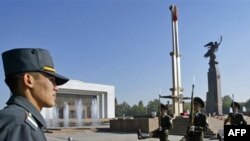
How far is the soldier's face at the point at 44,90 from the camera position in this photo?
5.43 ft

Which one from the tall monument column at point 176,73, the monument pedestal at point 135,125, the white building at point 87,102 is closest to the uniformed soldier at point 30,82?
the monument pedestal at point 135,125

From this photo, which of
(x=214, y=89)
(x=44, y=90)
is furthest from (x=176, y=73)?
(x=44, y=90)

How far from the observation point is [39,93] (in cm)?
167

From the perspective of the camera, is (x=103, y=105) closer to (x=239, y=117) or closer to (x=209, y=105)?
(x=209, y=105)

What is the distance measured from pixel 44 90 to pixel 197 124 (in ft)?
27.9

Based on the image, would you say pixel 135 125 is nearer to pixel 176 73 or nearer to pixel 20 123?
pixel 176 73

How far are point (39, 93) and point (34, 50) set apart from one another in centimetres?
21

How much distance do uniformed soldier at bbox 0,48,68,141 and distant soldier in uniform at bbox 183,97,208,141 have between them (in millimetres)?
8199

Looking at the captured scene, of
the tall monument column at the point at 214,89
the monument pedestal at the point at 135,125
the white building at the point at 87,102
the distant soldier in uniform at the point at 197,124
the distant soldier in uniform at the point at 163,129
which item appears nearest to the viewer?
the distant soldier in uniform at the point at 197,124

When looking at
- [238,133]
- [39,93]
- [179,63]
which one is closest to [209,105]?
[179,63]

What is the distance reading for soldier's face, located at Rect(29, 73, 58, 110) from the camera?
165 centimetres

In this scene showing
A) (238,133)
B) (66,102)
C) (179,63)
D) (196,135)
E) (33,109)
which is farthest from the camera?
(66,102)

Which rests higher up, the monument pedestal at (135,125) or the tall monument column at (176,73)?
the tall monument column at (176,73)

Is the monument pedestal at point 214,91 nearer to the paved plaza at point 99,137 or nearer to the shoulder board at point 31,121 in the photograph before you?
the paved plaza at point 99,137
